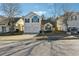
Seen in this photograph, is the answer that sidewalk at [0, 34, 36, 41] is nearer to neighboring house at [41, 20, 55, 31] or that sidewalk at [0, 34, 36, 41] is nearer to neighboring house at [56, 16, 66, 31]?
neighboring house at [41, 20, 55, 31]

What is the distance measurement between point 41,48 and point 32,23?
0.48 metres

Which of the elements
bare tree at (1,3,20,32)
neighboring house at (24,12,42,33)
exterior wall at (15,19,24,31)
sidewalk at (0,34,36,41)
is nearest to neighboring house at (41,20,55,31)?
neighboring house at (24,12,42,33)

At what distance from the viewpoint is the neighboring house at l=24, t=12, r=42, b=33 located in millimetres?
5562

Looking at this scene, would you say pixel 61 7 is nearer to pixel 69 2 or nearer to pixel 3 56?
pixel 69 2

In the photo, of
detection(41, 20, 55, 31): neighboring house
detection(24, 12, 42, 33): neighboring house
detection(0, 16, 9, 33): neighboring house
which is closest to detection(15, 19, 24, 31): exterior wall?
detection(24, 12, 42, 33): neighboring house

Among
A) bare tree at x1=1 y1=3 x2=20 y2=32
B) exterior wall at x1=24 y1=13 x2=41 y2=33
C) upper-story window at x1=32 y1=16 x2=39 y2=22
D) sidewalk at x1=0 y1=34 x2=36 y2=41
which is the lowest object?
sidewalk at x1=0 y1=34 x2=36 y2=41

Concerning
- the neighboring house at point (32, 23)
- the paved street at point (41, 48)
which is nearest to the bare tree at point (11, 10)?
the neighboring house at point (32, 23)

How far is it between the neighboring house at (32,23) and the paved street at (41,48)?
198 mm

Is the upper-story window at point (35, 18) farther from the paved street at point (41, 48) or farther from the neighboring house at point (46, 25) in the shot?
the paved street at point (41, 48)

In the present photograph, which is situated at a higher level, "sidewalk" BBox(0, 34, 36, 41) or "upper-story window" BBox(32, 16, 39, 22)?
"upper-story window" BBox(32, 16, 39, 22)

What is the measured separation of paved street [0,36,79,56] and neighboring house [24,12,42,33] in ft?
0.65

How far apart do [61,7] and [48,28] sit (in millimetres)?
441

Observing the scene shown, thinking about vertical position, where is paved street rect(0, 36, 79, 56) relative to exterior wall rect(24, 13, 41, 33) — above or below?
below

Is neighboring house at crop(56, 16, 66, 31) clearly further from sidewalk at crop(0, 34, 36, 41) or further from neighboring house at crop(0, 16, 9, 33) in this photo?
neighboring house at crop(0, 16, 9, 33)
